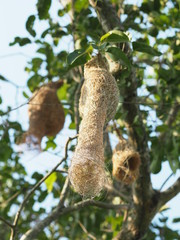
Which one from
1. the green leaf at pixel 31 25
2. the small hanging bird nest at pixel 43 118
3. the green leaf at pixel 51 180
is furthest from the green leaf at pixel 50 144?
the green leaf at pixel 31 25

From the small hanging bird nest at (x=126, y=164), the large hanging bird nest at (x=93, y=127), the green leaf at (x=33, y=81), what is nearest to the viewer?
the large hanging bird nest at (x=93, y=127)

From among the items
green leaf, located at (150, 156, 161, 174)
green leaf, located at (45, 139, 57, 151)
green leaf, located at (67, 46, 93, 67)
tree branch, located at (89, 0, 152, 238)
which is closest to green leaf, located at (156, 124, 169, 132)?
green leaf, located at (150, 156, 161, 174)

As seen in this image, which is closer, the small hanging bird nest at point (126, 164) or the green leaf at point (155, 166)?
the small hanging bird nest at point (126, 164)

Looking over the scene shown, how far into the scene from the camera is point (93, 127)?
1625mm

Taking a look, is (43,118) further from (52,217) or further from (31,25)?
(52,217)

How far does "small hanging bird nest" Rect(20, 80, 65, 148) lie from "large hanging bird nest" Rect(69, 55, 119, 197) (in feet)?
3.58

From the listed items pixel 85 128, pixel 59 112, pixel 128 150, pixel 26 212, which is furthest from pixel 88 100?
pixel 26 212

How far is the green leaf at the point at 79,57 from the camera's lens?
6.10ft

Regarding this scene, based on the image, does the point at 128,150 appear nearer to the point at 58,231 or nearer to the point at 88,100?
the point at 88,100

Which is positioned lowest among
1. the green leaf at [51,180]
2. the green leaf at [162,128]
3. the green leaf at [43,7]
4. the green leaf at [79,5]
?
the green leaf at [51,180]

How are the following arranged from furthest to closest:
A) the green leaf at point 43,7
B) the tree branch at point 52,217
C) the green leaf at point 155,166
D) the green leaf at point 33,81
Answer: the green leaf at point 33,81 → the green leaf at point 155,166 → the green leaf at point 43,7 → the tree branch at point 52,217

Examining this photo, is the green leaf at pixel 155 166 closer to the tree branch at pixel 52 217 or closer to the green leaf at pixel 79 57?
the tree branch at pixel 52 217

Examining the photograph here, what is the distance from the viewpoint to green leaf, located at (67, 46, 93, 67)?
186cm

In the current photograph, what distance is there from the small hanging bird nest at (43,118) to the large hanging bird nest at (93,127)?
Result: 1091 millimetres
